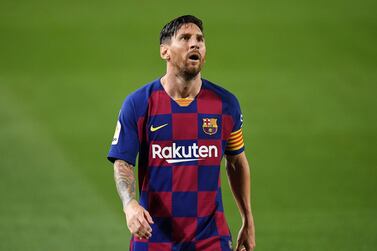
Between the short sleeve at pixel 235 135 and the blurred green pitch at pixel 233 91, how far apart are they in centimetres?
162

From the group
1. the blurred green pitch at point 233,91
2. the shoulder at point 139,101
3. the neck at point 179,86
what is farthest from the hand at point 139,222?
the blurred green pitch at point 233,91

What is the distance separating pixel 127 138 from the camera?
2.92 meters

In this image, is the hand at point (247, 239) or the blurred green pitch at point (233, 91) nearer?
the hand at point (247, 239)

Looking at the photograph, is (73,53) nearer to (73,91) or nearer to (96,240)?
(73,91)

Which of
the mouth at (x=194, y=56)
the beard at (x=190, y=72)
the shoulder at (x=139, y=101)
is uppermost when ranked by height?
the mouth at (x=194, y=56)

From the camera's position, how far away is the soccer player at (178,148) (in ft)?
9.55

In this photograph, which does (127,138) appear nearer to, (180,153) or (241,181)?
(180,153)

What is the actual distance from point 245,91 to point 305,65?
479 mm

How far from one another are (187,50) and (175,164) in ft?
1.49

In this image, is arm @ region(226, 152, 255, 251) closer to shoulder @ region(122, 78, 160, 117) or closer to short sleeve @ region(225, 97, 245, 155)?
short sleeve @ region(225, 97, 245, 155)

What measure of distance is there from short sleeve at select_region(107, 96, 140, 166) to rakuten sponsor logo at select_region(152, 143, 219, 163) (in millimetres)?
82

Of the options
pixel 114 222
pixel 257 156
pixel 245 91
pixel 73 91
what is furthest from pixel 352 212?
pixel 73 91

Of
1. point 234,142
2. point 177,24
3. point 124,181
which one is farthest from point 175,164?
point 177,24

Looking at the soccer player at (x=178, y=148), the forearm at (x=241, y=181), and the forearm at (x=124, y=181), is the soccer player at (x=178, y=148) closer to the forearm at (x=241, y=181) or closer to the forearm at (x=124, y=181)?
the forearm at (x=124, y=181)
